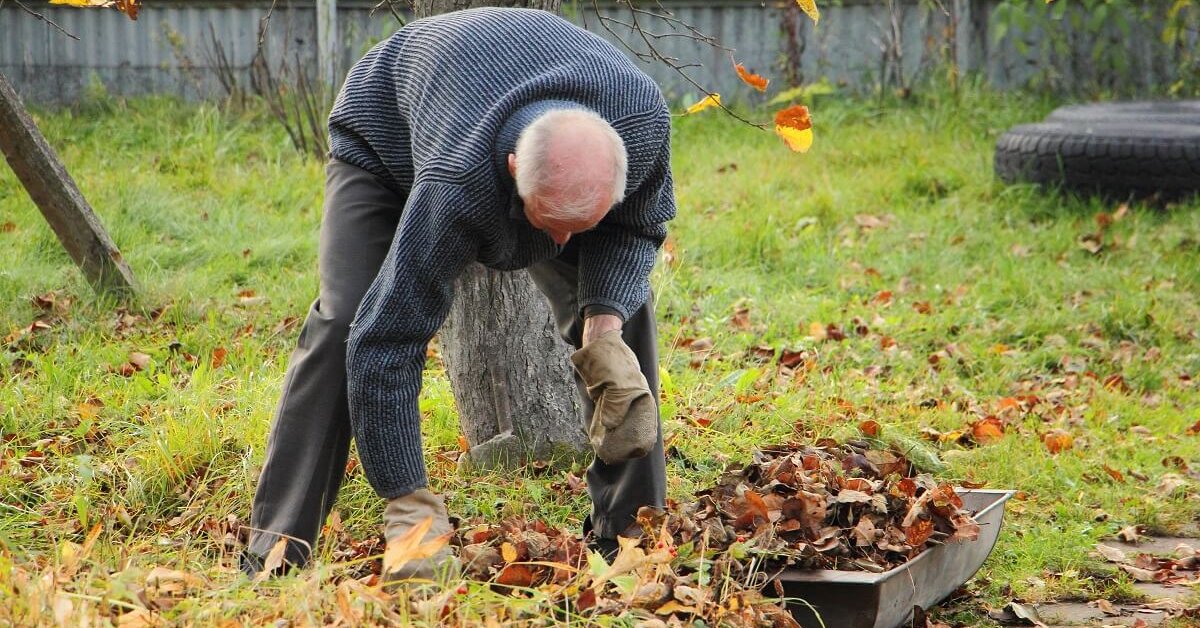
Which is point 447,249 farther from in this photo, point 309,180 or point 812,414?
point 309,180

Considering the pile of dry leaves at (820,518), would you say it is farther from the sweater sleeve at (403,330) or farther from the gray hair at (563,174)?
the gray hair at (563,174)

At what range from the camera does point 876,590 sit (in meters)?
2.84

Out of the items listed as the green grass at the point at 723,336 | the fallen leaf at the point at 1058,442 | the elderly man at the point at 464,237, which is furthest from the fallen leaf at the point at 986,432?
the elderly man at the point at 464,237

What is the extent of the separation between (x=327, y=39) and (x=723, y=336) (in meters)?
4.86

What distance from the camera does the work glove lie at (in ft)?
9.69

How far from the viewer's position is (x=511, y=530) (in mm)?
3082

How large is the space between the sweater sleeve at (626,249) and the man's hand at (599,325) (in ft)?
0.08

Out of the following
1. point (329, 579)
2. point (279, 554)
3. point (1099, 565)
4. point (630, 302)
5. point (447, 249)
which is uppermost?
point (447, 249)

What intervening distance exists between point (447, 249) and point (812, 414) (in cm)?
218

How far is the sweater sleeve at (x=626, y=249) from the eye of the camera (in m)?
3.01

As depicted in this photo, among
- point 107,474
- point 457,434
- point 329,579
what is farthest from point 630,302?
point 107,474

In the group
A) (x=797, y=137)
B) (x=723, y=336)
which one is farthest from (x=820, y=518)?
(x=723, y=336)

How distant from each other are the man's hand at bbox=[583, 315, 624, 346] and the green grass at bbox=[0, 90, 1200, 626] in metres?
0.75

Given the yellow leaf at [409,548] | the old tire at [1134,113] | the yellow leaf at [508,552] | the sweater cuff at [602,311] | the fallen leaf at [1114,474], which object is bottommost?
the fallen leaf at [1114,474]
